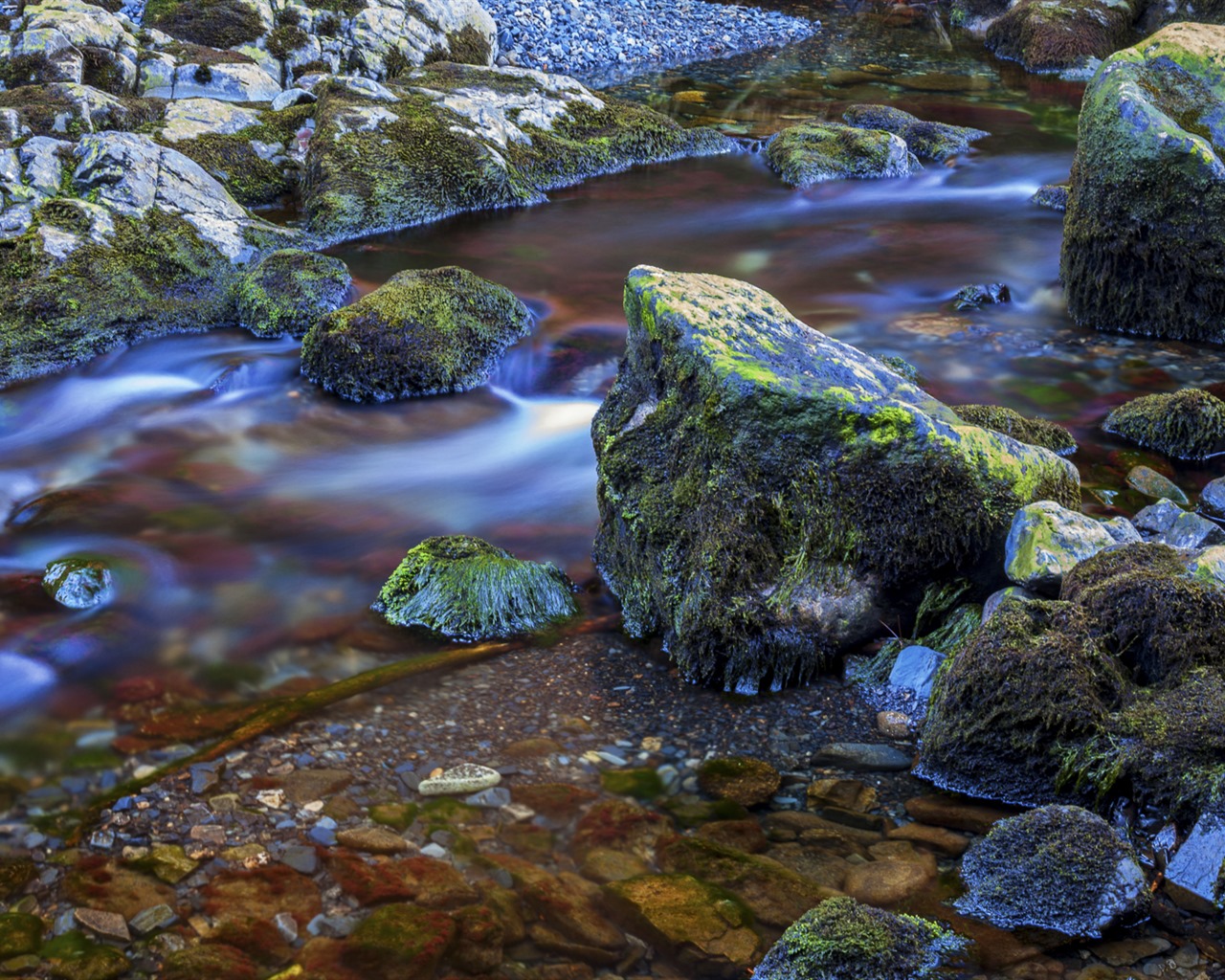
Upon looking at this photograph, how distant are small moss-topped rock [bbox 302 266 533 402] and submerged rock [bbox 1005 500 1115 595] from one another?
198 inches

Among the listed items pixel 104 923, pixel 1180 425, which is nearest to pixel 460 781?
pixel 104 923

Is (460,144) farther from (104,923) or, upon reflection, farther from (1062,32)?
(1062,32)

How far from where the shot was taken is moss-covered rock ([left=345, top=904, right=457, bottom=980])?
328 cm

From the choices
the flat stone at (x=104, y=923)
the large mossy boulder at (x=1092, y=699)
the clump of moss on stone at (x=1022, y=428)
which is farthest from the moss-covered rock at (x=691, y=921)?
the clump of moss on stone at (x=1022, y=428)

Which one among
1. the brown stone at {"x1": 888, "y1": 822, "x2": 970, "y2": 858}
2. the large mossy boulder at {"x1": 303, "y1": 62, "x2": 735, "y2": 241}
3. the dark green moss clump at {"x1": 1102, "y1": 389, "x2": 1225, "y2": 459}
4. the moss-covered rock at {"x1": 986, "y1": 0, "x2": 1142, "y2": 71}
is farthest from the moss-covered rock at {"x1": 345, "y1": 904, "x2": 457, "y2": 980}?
the moss-covered rock at {"x1": 986, "y1": 0, "x2": 1142, "y2": 71}

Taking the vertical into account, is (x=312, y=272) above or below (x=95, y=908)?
above

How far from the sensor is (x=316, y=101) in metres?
14.0

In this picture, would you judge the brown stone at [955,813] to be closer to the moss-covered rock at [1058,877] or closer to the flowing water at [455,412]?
the moss-covered rock at [1058,877]

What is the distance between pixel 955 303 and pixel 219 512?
22.9ft

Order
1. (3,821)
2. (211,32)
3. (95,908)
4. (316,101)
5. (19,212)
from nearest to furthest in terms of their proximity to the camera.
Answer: (95,908), (3,821), (19,212), (316,101), (211,32)

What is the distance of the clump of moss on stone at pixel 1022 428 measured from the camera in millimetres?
6781

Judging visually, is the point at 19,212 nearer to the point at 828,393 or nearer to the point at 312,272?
the point at 312,272

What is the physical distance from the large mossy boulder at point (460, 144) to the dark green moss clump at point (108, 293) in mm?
2153

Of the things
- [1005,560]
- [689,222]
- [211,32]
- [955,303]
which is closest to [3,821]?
[1005,560]
